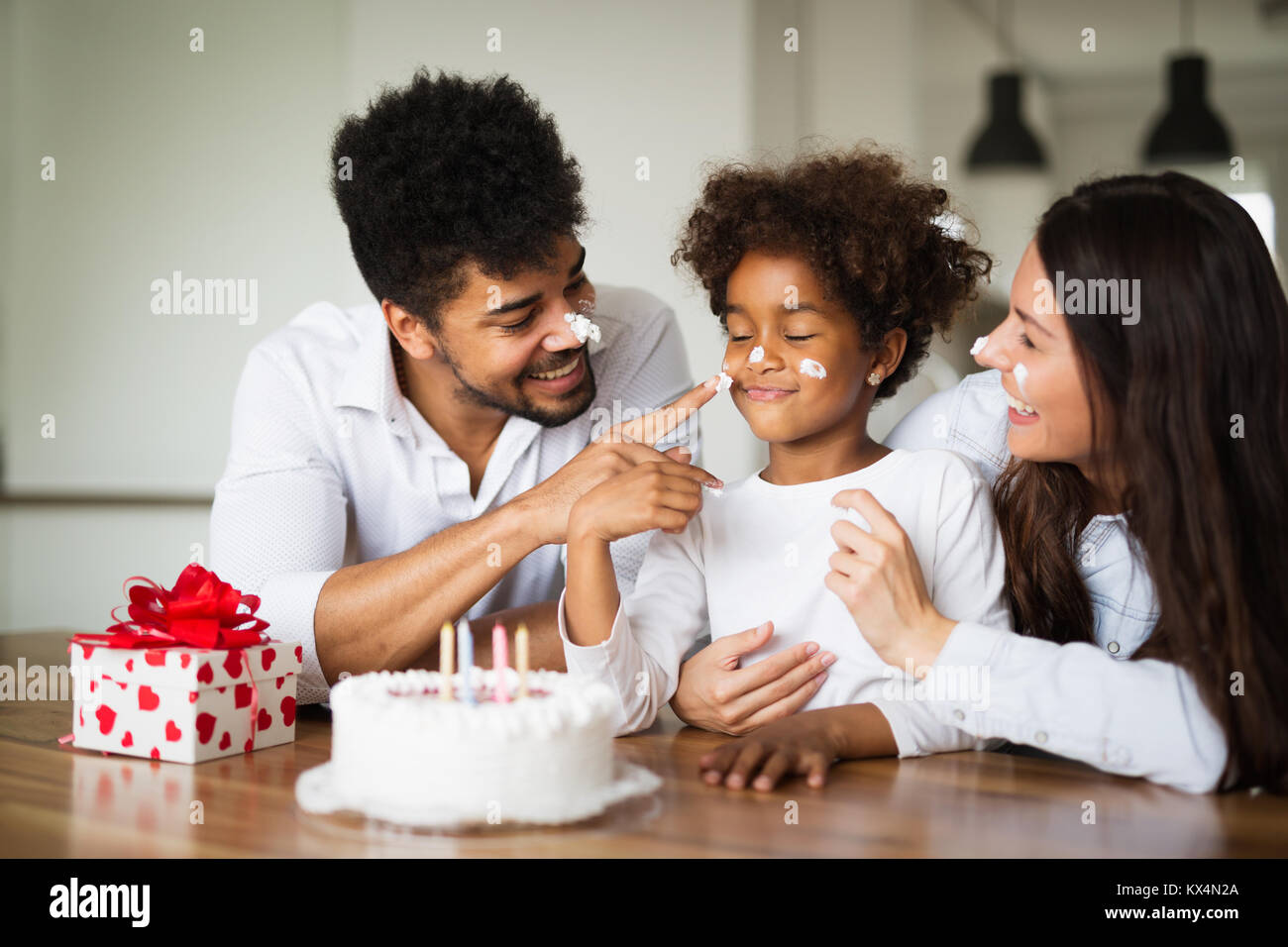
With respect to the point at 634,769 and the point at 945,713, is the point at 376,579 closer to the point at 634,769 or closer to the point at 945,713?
the point at 634,769

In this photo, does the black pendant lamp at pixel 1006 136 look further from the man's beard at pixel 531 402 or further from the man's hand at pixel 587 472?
the man's hand at pixel 587 472

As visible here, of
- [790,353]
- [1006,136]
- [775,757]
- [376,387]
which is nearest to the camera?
[775,757]

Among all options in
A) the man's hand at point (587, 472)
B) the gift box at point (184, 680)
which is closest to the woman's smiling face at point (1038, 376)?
the man's hand at point (587, 472)

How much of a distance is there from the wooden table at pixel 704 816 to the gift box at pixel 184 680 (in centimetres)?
3

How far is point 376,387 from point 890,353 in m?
0.86

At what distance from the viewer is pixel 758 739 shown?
1335 mm

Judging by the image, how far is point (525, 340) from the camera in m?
1.91

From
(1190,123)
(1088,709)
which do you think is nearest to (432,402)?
(1088,709)

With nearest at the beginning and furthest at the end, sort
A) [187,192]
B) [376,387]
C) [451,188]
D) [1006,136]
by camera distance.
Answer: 1. [451,188]
2. [376,387]
3. [187,192]
4. [1006,136]

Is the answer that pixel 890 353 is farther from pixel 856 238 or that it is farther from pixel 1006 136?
pixel 1006 136

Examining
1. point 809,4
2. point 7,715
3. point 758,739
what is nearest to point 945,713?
point 758,739

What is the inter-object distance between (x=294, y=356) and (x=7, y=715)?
0.73m

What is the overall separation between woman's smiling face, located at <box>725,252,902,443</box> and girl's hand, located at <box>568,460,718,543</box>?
16cm
